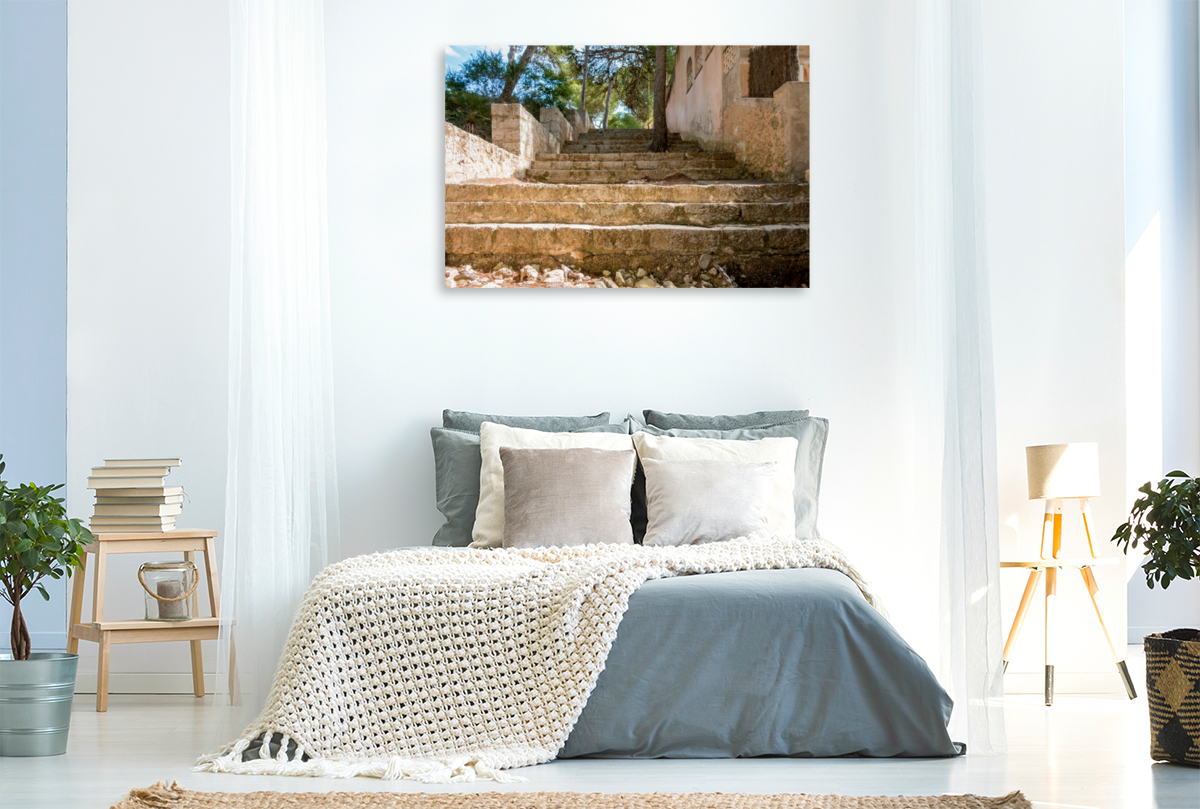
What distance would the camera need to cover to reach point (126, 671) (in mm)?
4051

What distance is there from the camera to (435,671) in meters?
2.77

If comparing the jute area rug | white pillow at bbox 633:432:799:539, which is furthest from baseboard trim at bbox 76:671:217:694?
white pillow at bbox 633:432:799:539

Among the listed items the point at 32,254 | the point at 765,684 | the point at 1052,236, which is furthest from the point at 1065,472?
the point at 32,254

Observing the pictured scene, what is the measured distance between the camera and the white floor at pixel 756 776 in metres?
2.51

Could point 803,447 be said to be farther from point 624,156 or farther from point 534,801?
point 534,801

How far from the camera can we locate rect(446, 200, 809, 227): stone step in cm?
415

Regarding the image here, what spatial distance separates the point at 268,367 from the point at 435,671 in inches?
38.7

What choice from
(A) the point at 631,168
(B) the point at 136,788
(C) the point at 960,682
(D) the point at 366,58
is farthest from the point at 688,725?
(D) the point at 366,58

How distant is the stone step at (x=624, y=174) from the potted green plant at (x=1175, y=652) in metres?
2.04

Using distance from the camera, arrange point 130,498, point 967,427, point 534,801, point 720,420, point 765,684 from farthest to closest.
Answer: point 720,420 < point 130,498 < point 967,427 < point 765,684 < point 534,801

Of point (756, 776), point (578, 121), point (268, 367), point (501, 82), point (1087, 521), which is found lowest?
point (756, 776)

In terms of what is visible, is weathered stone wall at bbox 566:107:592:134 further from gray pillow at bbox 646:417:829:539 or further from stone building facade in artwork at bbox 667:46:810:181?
gray pillow at bbox 646:417:829:539

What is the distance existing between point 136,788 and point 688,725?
1362 mm

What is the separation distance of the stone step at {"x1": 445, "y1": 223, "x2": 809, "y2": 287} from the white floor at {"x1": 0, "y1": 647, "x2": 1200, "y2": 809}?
192cm
